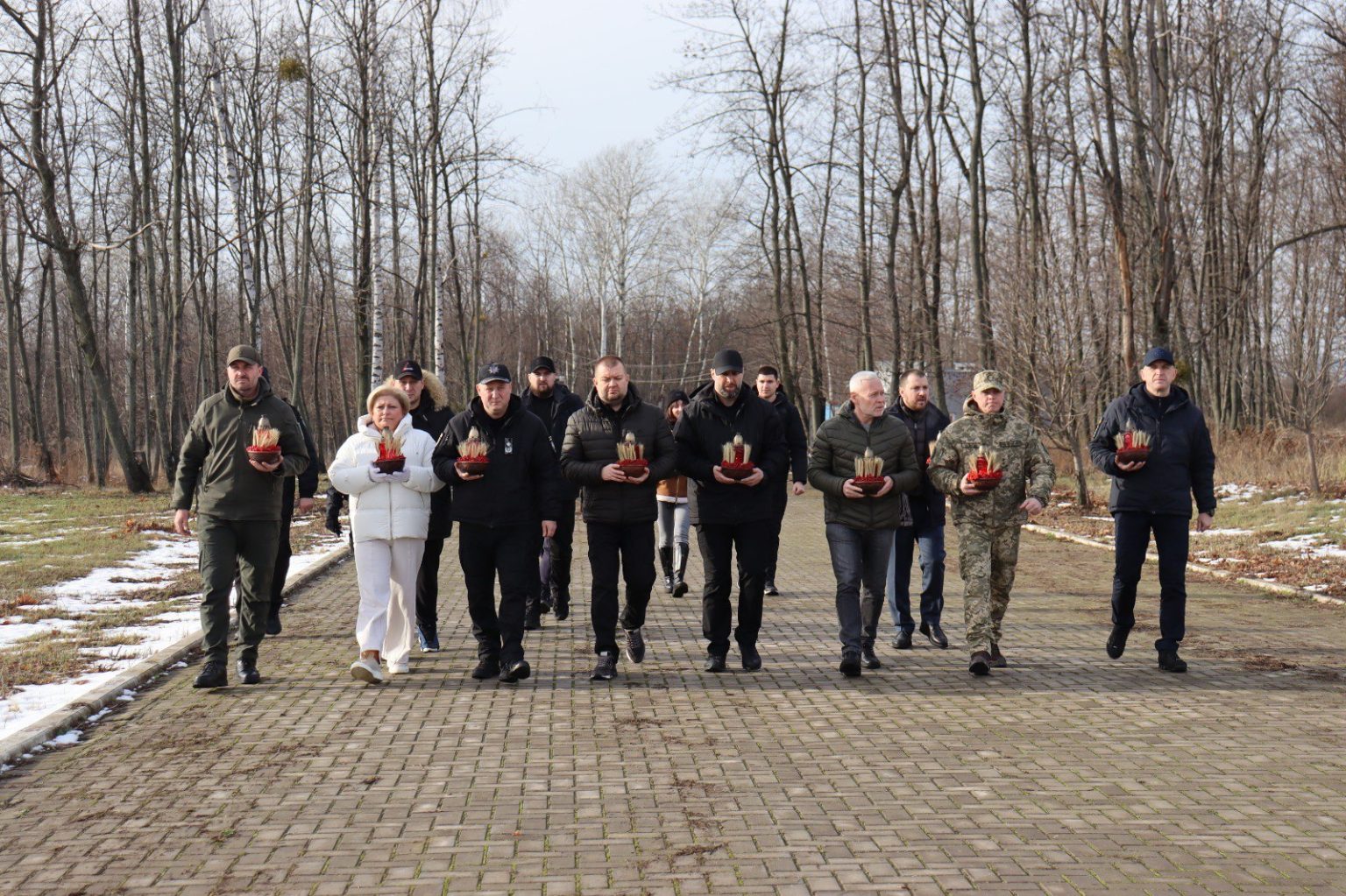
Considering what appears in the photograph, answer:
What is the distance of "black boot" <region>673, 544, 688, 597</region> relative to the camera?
1308 cm

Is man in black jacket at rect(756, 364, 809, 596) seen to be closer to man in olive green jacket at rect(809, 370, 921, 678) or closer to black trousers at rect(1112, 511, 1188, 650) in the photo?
man in olive green jacket at rect(809, 370, 921, 678)

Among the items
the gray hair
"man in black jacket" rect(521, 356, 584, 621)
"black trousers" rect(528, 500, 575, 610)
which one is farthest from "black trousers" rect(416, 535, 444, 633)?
the gray hair

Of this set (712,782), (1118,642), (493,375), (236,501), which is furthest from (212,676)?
(1118,642)

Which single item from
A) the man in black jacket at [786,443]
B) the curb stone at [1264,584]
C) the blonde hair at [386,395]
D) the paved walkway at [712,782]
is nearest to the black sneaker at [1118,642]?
the paved walkway at [712,782]

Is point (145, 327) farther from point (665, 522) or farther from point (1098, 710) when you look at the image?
point (1098, 710)

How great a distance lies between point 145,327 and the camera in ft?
184

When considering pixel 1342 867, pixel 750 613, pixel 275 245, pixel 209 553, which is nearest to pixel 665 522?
pixel 750 613

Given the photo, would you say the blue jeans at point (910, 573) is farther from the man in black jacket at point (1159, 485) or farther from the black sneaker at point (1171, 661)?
the black sneaker at point (1171, 661)

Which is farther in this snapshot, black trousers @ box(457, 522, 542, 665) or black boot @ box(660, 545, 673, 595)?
black boot @ box(660, 545, 673, 595)

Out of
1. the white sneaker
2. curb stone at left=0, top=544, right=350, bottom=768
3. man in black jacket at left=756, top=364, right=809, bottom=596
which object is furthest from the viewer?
man in black jacket at left=756, top=364, right=809, bottom=596

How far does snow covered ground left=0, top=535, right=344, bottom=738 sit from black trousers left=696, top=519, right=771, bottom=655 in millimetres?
3927

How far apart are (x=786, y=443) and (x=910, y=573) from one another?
5.24ft

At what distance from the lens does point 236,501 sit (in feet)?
28.2

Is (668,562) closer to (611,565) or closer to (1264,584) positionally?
(611,565)
